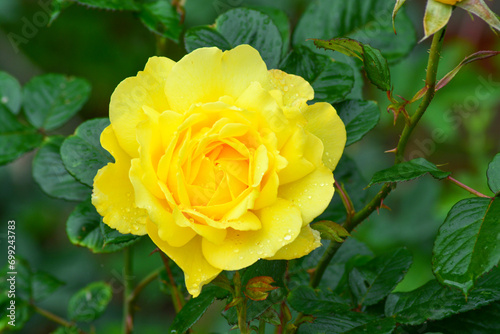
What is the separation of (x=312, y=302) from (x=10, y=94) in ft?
2.73

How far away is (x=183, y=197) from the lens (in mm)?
609

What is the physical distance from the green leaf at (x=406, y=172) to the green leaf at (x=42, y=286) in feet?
2.62

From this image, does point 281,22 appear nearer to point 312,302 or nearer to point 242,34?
point 242,34

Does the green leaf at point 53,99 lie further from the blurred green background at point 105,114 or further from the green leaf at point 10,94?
the blurred green background at point 105,114

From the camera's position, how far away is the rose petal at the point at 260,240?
586 mm

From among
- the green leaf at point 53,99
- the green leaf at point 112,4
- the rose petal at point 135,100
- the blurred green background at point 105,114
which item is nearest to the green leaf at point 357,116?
the rose petal at point 135,100

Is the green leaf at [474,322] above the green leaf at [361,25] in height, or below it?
below

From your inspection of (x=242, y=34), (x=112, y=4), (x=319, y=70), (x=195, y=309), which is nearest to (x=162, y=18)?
(x=112, y=4)

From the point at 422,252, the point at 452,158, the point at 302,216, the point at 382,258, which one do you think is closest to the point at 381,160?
the point at 422,252

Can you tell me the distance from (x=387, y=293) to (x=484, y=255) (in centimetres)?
23

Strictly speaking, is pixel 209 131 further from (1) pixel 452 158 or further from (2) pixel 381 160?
(1) pixel 452 158

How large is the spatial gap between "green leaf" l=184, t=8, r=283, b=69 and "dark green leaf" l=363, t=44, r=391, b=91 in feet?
0.64

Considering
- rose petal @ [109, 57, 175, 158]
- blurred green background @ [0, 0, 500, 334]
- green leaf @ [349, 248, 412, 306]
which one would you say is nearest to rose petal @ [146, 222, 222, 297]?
rose petal @ [109, 57, 175, 158]

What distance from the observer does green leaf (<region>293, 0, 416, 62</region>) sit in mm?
1015
